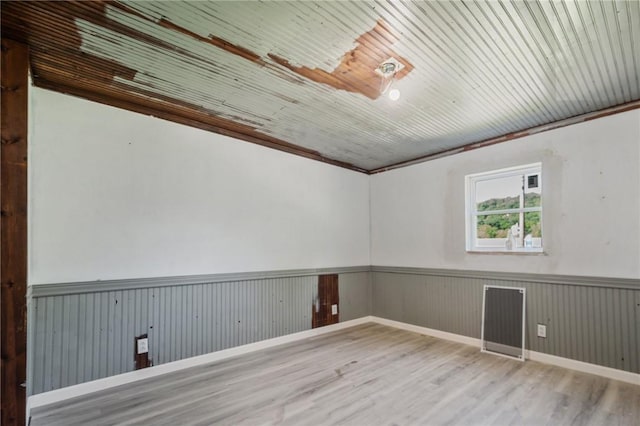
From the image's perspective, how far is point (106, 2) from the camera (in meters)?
1.75

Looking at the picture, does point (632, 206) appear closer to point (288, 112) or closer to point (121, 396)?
point (288, 112)

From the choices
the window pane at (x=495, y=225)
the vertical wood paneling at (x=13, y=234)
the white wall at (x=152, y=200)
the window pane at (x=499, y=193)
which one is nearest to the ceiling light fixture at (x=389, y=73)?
the white wall at (x=152, y=200)

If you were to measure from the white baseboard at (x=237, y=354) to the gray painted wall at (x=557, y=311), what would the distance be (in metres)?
0.06

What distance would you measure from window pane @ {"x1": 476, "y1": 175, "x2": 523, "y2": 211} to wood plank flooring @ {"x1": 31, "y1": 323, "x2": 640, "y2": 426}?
1.74 m

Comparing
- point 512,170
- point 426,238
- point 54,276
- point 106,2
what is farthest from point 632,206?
point 54,276

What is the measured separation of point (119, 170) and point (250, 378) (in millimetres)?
2221

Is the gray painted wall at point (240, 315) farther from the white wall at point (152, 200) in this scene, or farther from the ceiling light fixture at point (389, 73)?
the ceiling light fixture at point (389, 73)

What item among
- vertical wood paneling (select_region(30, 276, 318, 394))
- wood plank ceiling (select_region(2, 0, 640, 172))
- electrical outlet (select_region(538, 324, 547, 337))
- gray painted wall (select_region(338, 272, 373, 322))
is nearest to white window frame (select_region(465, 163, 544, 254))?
wood plank ceiling (select_region(2, 0, 640, 172))

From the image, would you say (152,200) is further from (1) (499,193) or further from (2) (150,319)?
(1) (499,193)

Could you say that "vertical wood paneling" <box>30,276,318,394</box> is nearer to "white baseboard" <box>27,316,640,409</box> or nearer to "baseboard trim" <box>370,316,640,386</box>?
"white baseboard" <box>27,316,640,409</box>

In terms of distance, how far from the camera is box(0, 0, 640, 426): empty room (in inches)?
78.4

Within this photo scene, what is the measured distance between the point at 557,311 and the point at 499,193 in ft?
4.68

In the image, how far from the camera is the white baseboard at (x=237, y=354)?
2.51 meters

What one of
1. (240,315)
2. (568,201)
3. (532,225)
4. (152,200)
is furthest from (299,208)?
(568,201)
